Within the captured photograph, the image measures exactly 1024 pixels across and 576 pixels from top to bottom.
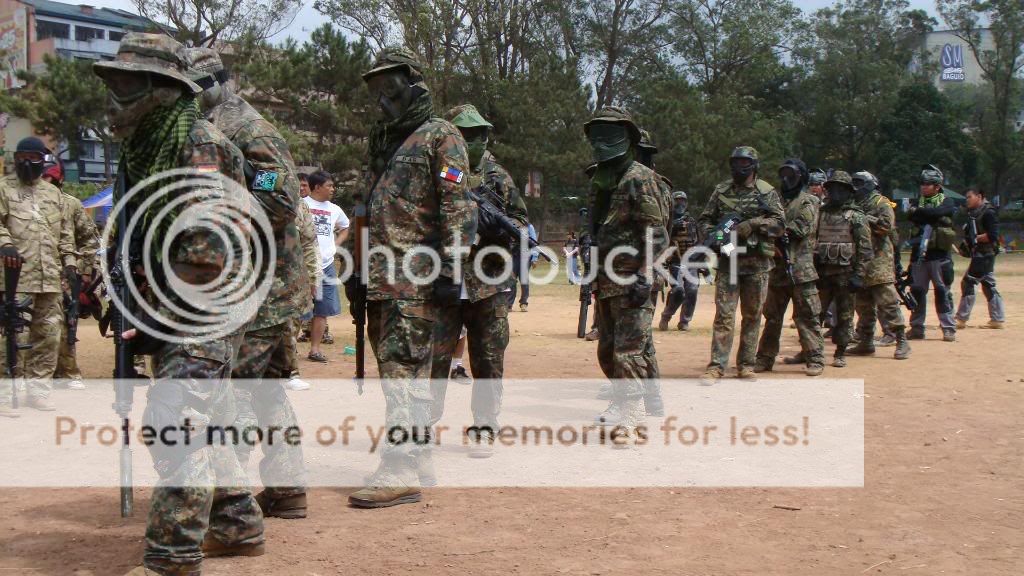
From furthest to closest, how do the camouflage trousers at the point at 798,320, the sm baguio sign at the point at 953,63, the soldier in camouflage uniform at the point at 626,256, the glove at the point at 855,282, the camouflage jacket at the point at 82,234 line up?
the sm baguio sign at the point at 953,63, the glove at the point at 855,282, the camouflage trousers at the point at 798,320, the camouflage jacket at the point at 82,234, the soldier in camouflage uniform at the point at 626,256

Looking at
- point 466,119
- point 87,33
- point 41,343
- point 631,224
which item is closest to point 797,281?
point 631,224

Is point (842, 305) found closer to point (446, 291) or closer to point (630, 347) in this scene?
point (630, 347)

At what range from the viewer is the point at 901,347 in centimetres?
1137

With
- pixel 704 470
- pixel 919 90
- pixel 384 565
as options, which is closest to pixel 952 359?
pixel 704 470

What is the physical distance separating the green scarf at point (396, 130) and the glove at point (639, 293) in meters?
2.12

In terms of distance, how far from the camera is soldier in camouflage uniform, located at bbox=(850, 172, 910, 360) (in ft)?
37.2

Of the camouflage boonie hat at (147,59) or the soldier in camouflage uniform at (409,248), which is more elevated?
the camouflage boonie hat at (147,59)

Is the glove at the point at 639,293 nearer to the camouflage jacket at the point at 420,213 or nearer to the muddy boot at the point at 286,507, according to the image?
the camouflage jacket at the point at 420,213

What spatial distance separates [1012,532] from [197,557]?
395 centimetres

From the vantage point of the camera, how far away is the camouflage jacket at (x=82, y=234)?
8.39 m

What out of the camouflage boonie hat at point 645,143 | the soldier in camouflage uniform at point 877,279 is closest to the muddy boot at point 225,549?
the camouflage boonie hat at point 645,143

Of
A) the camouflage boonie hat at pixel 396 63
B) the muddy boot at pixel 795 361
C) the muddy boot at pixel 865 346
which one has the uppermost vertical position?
the camouflage boonie hat at pixel 396 63

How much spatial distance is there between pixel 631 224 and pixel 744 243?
105 inches

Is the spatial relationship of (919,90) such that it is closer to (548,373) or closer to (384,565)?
(548,373)
